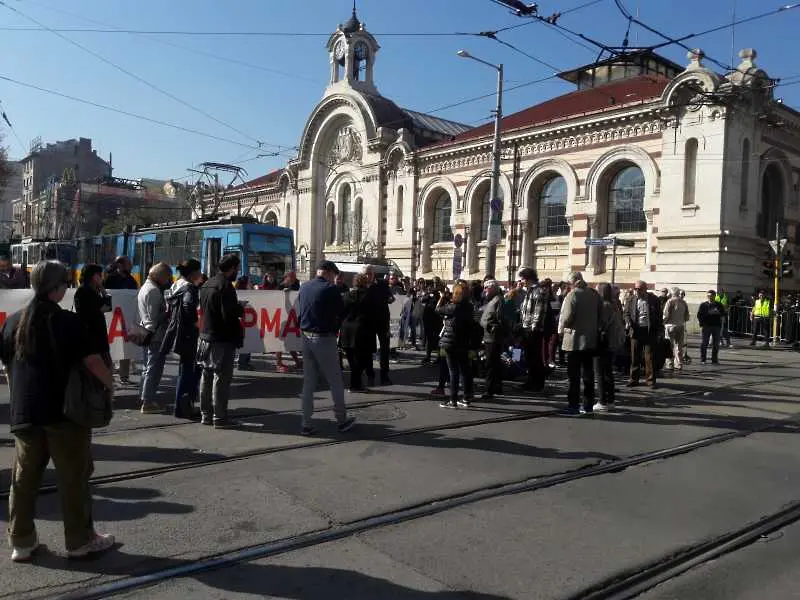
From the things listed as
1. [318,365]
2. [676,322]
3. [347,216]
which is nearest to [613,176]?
[676,322]

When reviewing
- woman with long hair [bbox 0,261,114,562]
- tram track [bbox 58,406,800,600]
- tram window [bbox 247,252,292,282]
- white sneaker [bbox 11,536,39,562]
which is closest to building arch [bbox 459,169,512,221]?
tram window [bbox 247,252,292,282]

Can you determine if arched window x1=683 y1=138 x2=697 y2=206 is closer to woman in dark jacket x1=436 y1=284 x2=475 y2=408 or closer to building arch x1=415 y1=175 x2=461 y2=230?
building arch x1=415 y1=175 x2=461 y2=230

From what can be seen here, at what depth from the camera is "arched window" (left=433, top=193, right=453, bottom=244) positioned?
118 feet

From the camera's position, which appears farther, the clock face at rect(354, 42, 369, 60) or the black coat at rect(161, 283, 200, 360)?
the clock face at rect(354, 42, 369, 60)

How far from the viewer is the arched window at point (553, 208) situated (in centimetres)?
3022

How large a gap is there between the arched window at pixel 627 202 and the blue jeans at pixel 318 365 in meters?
22.4

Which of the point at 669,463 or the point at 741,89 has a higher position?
the point at 741,89

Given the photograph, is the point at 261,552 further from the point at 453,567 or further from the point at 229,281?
the point at 229,281

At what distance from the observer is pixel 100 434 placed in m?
7.53

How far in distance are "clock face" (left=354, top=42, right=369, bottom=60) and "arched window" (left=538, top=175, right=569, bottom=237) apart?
16337 mm

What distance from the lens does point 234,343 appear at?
792 centimetres

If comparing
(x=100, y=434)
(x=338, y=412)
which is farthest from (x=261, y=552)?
(x=100, y=434)

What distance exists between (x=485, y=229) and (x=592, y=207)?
6.60 metres

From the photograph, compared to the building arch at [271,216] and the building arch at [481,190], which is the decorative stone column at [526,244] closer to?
the building arch at [481,190]
